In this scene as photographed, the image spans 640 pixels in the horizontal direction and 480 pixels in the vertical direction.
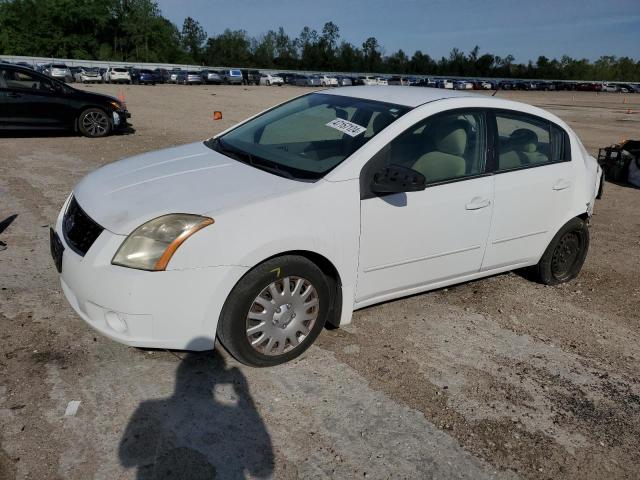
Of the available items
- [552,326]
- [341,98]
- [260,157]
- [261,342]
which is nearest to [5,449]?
[261,342]

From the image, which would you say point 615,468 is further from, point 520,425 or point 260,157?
point 260,157

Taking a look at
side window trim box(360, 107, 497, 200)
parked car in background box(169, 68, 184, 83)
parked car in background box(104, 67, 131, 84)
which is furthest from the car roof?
parked car in background box(169, 68, 184, 83)

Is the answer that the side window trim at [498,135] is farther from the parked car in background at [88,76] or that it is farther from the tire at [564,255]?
the parked car in background at [88,76]

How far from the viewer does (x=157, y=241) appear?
2965mm

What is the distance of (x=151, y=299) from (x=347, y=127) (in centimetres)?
182

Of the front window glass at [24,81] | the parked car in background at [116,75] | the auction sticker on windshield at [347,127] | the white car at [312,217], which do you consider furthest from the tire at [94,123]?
the parked car in background at [116,75]

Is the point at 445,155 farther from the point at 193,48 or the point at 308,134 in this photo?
the point at 193,48

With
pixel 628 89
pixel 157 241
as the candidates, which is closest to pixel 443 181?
pixel 157 241

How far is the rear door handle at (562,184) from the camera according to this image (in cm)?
453

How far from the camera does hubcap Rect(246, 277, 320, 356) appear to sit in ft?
10.6

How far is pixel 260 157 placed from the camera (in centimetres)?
386

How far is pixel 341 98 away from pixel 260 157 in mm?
974

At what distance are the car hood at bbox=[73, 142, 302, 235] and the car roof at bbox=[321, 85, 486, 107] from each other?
118 centimetres

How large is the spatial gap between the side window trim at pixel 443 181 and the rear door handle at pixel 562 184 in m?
0.74
